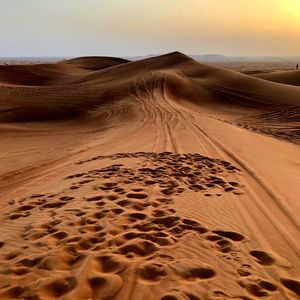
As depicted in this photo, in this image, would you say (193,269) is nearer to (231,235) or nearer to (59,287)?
(231,235)

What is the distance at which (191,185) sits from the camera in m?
5.96

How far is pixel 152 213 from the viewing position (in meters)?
4.73

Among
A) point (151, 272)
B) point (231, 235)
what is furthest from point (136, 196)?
point (151, 272)

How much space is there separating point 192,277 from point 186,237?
Answer: 78 cm

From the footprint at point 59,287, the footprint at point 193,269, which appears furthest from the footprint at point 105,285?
the footprint at point 193,269

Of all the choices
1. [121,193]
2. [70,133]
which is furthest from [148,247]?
[70,133]

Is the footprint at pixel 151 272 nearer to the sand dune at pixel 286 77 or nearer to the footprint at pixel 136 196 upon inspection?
the footprint at pixel 136 196

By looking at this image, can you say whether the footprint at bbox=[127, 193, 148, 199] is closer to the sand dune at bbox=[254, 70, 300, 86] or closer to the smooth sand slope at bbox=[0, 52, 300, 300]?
the smooth sand slope at bbox=[0, 52, 300, 300]

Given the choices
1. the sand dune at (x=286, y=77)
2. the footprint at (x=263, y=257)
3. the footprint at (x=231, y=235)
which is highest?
the sand dune at (x=286, y=77)

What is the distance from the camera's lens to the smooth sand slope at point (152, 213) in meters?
3.21

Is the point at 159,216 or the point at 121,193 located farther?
the point at 121,193

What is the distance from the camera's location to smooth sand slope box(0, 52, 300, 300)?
321cm

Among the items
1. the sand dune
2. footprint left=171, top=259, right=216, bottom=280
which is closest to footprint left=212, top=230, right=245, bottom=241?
footprint left=171, top=259, right=216, bottom=280

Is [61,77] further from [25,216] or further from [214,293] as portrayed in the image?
[214,293]
